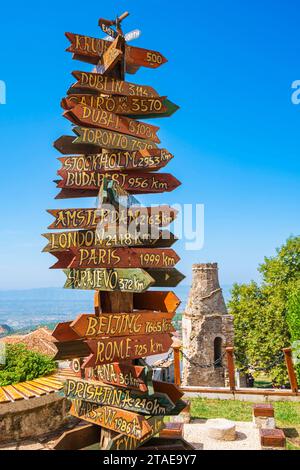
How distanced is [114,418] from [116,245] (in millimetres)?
2292

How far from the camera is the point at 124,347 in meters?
5.37

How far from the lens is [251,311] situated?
95.0 ft

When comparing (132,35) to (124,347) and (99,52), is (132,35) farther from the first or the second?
(124,347)

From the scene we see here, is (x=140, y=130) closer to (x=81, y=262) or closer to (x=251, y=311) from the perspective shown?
(x=81, y=262)

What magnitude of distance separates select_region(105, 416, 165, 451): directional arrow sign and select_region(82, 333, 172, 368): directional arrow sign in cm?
90

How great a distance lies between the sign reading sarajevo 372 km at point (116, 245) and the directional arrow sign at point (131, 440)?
12mm

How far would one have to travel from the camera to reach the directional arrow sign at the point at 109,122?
5763 millimetres

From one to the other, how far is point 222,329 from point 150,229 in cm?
1689

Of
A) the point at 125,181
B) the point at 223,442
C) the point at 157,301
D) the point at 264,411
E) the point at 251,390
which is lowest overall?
the point at 223,442

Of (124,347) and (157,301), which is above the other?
(157,301)

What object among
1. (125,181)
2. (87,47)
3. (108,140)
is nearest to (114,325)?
(125,181)

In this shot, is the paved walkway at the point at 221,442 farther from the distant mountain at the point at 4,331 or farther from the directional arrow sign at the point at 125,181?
the distant mountain at the point at 4,331

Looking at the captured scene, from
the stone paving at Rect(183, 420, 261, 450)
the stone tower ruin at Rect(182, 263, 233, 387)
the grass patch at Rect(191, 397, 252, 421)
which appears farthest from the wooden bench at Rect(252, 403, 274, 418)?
the stone tower ruin at Rect(182, 263, 233, 387)

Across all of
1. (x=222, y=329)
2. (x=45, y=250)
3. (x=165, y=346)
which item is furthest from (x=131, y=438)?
(x=222, y=329)
